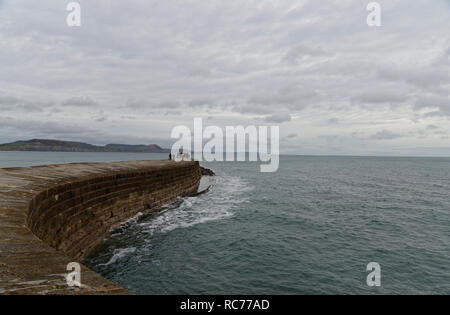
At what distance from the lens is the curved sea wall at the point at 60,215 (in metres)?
3.21

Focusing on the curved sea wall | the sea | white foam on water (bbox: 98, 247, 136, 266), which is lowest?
the sea

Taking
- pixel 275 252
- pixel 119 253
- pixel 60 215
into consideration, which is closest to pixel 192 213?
pixel 119 253

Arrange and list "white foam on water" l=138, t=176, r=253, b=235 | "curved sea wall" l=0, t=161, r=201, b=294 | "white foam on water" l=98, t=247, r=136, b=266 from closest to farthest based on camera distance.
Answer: "curved sea wall" l=0, t=161, r=201, b=294, "white foam on water" l=98, t=247, r=136, b=266, "white foam on water" l=138, t=176, r=253, b=235

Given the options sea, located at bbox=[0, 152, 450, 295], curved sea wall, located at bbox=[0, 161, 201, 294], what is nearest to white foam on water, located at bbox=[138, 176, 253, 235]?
sea, located at bbox=[0, 152, 450, 295]

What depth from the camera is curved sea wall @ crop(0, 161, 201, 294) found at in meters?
3.21

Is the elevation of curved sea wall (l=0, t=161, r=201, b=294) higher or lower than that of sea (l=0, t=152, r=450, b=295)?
higher

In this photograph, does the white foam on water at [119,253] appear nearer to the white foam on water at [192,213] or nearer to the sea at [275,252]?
the sea at [275,252]

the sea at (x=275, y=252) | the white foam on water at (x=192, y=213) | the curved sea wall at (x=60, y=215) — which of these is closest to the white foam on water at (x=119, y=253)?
the sea at (x=275, y=252)

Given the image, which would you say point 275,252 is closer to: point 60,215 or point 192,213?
point 192,213

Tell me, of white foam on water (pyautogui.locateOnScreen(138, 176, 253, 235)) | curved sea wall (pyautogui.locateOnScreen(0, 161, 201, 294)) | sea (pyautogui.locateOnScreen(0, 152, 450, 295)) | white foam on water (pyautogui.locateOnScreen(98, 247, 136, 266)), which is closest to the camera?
curved sea wall (pyautogui.locateOnScreen(0, 161, 201, 294))

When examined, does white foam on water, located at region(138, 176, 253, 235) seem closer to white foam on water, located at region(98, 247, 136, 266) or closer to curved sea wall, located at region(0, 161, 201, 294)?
curved sea wall, located at region(0, 161, 201, 294)

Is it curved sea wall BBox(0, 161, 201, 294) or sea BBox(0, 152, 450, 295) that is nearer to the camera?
curved sea wall BBox(0, 161, 201, 294)
